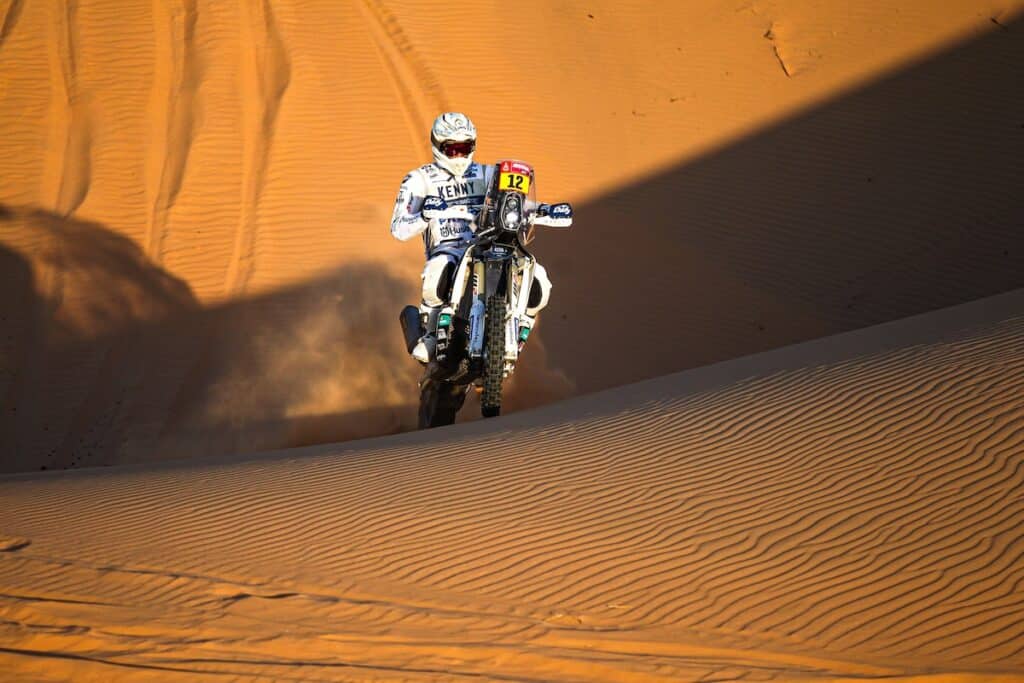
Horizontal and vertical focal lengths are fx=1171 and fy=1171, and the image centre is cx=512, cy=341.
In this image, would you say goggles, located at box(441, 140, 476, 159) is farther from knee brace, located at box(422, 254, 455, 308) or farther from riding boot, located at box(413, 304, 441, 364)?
riding boot, located at box(413, 304, 441, 364)

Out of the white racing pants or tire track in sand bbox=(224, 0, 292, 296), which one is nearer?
the white racing pants

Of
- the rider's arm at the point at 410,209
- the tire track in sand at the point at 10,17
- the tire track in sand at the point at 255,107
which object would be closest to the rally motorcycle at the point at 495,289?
the rider's arm at the point at 410,209

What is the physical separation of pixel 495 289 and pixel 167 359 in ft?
14.4

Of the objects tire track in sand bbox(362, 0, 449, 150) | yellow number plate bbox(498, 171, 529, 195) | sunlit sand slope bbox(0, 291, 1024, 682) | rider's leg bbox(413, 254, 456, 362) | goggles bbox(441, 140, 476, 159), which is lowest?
sunlit sand slope bbox(0, 291, 1024, 682)

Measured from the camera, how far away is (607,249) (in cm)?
1285

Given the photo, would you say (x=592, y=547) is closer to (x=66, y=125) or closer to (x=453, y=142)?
(x=453, y=142)

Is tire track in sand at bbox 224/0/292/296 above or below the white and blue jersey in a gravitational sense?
above

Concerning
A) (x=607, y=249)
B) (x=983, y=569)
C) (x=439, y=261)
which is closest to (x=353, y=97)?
(x=607, y=249)

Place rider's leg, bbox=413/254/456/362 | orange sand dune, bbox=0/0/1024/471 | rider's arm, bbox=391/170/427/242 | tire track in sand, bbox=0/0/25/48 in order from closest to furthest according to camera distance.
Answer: rider's leg, bbox=413/254/456/362, rider's arm, bbox=391/170/427/242, orange sand dune, bbox=0/0/1024/471, tire track in sand, bbox=0/0/25/48

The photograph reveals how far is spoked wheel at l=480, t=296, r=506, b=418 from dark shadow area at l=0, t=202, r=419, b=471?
2295mm

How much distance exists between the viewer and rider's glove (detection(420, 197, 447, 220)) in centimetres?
809

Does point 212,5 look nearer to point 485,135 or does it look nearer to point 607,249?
point 485,135

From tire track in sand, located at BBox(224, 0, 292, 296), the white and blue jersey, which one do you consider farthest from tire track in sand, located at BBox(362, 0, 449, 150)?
the white and blue jersey

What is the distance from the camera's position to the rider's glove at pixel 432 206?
26.6 feet
